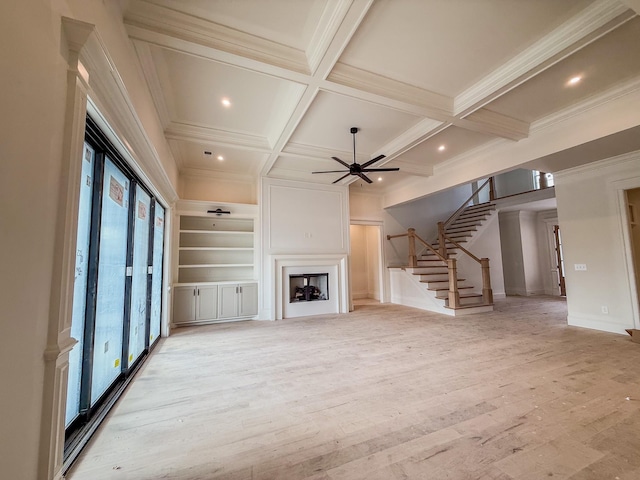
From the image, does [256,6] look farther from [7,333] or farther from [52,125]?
[7,333]

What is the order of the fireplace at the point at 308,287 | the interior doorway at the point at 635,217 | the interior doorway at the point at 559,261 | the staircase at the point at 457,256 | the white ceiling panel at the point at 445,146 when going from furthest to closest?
1. the interior doorway at the point at 559,261
2. the staircase at the point at 457,256
3. the fireplace at the point at 308,287
4. the interior doorway at the point at 635,217
5. the white ceiling panel at the point at 445,146

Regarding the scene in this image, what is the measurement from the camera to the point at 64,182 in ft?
4.09

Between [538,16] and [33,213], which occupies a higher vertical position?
[538,16]

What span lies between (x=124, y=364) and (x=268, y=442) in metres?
2.00

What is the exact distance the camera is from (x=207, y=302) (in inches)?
204

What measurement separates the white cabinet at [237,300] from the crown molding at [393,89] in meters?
4.24

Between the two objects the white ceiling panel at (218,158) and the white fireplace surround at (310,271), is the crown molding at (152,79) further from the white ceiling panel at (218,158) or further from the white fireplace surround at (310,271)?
the white fireplace surround at (310,271)

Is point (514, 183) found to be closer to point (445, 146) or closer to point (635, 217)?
point (635, 217)

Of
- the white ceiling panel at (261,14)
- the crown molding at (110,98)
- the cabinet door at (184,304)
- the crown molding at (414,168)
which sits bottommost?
the cabinet door at (184,304)

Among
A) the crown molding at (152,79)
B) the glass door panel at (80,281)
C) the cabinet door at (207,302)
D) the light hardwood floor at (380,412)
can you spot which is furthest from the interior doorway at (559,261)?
A: the glass door panel at (80,281)

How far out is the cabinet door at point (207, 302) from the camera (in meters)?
5.12

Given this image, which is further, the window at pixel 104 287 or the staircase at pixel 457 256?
the staircase at pixel 457 256

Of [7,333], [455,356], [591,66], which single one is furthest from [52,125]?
[591,66]

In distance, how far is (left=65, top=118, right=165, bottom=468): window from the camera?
1.90 m
